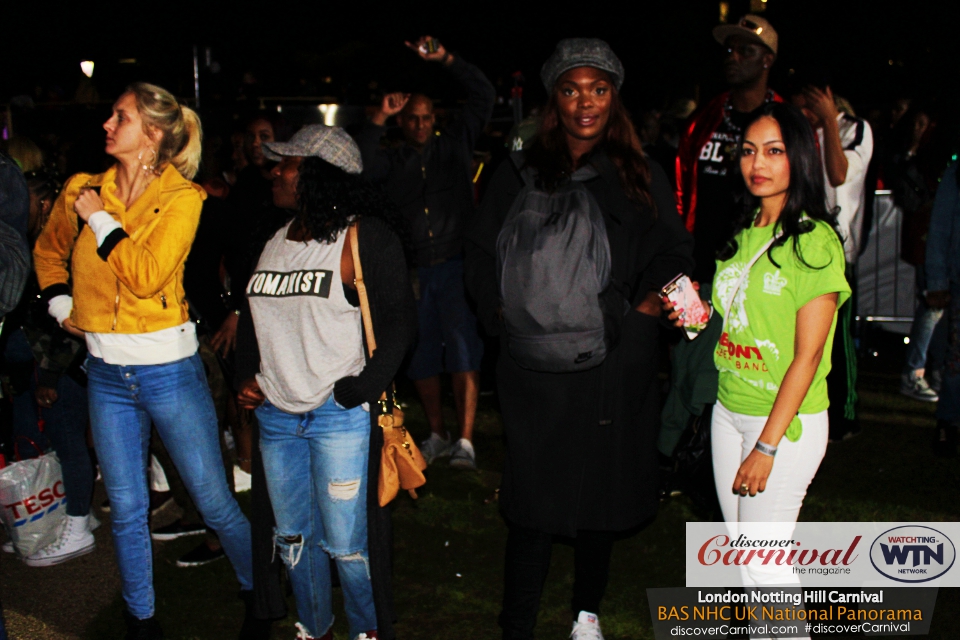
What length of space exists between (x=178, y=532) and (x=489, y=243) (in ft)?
9.24

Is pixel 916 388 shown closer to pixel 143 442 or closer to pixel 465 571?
pixel 465 571

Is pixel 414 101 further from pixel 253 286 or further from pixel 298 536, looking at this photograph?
pixel 298 536

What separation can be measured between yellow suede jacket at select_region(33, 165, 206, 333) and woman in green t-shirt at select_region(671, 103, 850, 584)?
7.06 feet

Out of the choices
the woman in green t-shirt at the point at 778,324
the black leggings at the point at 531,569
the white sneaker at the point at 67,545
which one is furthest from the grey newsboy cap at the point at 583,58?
the white sneaker at the point at 67,545

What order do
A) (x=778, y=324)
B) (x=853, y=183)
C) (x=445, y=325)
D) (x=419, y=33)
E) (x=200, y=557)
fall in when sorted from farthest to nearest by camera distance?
(x=419, y=33)
(x=445, y=325)
(x=853, y=183)
(x=200, y=557)
(x=778, y=324)

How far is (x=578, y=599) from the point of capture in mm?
3676

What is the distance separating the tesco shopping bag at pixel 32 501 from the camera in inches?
179

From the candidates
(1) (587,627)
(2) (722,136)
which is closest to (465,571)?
(1) (587,627)

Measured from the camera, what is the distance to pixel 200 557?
4734 mm

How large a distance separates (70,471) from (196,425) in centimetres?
155

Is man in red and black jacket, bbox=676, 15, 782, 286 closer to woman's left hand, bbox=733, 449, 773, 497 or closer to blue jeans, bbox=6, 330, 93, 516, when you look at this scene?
woman's left hand, bbox=733, 449, 773, 497

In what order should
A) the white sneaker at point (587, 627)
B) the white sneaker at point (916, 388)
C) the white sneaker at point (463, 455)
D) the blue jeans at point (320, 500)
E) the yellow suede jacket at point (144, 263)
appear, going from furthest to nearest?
the white sneaker at point (916, 388) < the white sneaker at point (463, 455) < the white sneaker at point (587, 627) < the yellow suede jacket at point (144, 263) < the blue jeans at point (320, 500)

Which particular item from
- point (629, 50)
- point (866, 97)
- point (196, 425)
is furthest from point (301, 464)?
point (629, 50)

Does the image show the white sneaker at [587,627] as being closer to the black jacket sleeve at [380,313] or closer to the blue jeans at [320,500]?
the blue jeans at [320,500]
